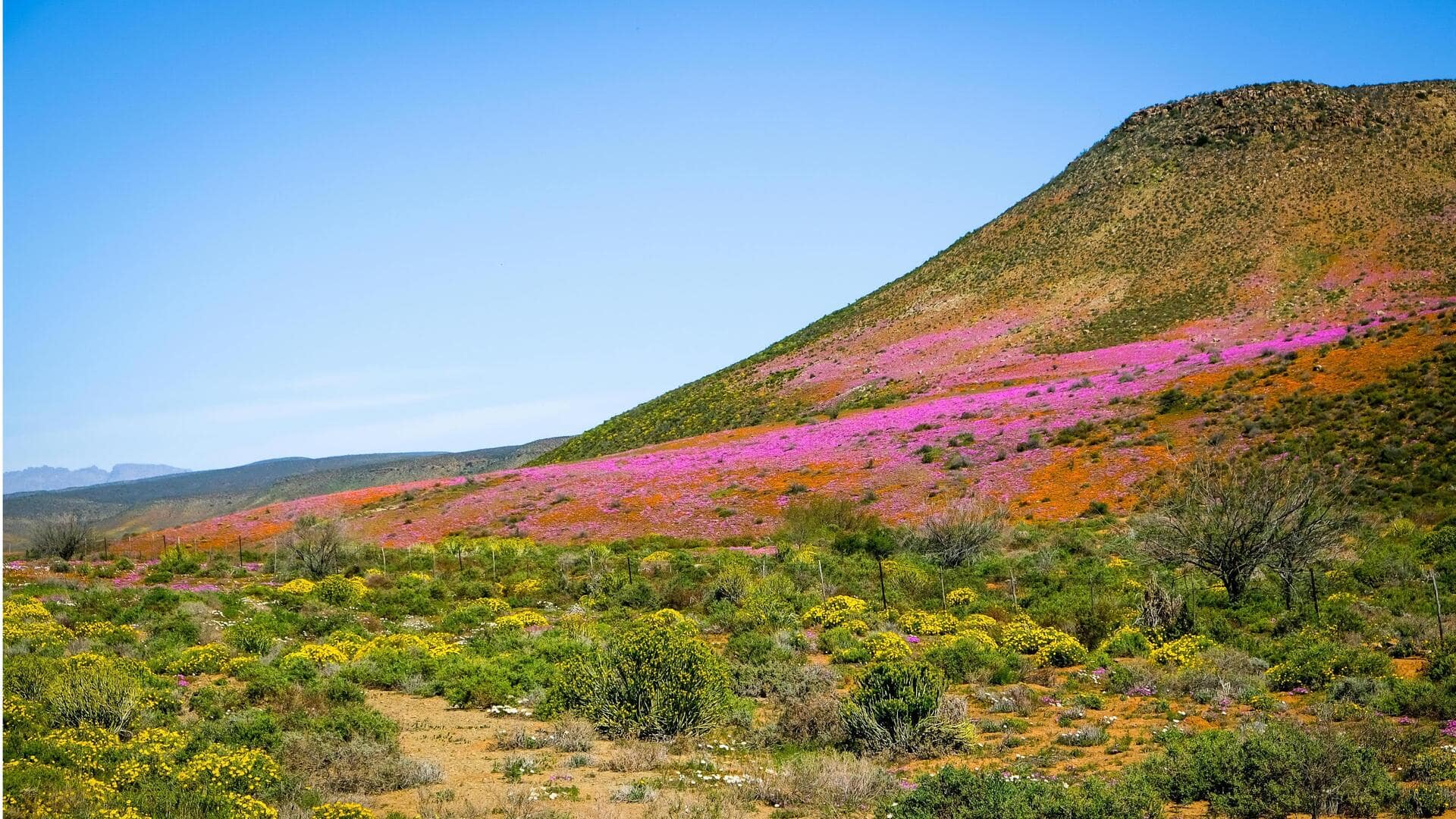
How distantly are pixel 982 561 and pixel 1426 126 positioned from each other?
7024 cm

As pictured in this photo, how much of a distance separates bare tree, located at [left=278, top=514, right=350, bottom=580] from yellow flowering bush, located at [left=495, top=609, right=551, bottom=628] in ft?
32.3

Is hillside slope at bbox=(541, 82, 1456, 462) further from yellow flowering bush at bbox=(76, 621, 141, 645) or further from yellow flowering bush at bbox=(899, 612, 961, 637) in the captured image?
yellow flowering bush at bbox=(76, 621, 141, 645)

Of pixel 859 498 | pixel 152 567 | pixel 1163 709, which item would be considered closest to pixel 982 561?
pixel 859 498

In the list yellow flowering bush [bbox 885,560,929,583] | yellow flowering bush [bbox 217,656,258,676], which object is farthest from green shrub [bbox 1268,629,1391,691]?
yellow flowering bush [bbox 217,656,258,676]

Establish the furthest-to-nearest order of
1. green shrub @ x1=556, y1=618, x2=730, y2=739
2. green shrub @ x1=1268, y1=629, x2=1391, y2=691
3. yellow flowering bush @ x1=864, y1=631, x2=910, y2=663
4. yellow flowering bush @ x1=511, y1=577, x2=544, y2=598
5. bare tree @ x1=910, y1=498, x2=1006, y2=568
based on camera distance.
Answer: bare tree @ x1=910, y1=498, x2=1006, y2=568 < yellow flowering bush @ x1=511, y1=577, x2=544, y2=598 < yellow flowering bush @ x1=864, y1=631, x2=910, y2=663 < green shrub @ x1=1268, y1=629, x2=1391, y2=691 < green shrub @ x1=556, y1=618, x2=730, y2=739

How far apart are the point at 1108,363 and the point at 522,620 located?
40638 mm

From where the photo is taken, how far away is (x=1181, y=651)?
47.8 feet

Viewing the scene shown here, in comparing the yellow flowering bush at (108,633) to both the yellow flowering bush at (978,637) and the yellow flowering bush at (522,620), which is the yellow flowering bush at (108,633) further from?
the yellow flowering bush at (978,637)

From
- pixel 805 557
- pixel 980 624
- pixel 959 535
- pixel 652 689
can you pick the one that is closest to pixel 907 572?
pixel 959 535

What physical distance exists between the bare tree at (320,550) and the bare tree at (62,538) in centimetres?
849

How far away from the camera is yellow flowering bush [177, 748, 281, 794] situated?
8648 mm

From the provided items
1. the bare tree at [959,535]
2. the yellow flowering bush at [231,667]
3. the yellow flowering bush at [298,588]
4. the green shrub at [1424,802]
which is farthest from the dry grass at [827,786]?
the yellow flowering bush at [298,588]

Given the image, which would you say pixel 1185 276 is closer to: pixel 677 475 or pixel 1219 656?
pixel 677 475

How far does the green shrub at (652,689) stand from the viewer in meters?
12.0
